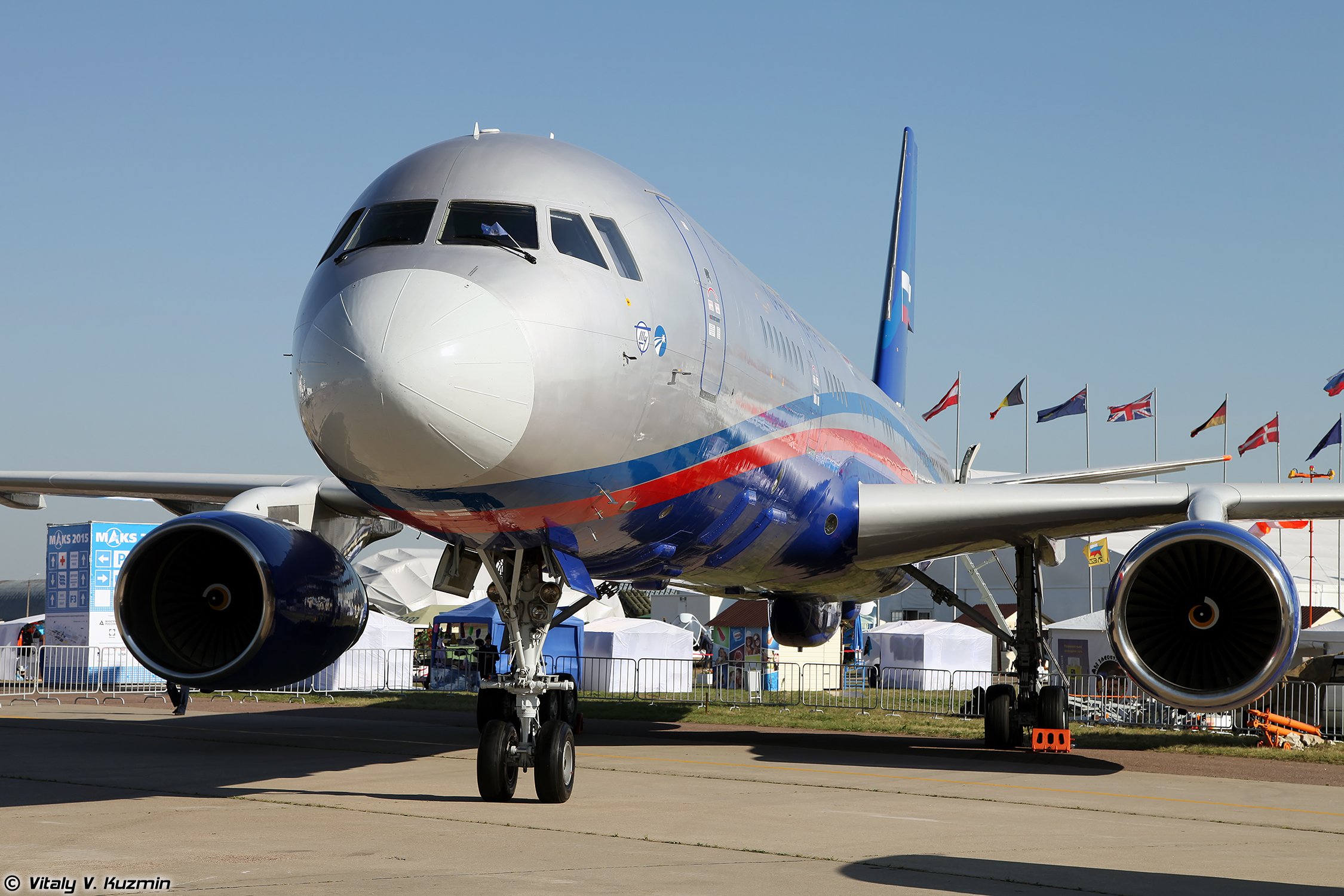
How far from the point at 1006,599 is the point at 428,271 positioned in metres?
50.5

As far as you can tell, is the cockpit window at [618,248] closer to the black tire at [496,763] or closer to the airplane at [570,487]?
the airplane at [570,487]

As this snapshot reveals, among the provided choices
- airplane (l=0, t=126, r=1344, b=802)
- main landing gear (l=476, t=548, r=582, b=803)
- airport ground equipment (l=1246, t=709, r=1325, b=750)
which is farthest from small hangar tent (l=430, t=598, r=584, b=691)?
main landing gear (l=476, t=548, r=582, b=803)

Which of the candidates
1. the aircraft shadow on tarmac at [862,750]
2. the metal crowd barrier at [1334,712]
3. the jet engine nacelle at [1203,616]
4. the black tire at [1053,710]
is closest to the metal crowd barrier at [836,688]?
the aircraft shadow on tarmac at [862,750]

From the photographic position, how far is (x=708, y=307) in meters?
9.44

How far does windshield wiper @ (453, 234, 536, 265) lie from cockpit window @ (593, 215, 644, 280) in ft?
2.40

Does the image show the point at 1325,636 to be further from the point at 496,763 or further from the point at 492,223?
the point at 492,223

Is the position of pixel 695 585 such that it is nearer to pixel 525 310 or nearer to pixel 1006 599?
pixel 525 310

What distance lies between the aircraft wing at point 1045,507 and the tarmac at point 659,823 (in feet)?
7.80

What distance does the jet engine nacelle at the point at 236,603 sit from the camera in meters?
10.9

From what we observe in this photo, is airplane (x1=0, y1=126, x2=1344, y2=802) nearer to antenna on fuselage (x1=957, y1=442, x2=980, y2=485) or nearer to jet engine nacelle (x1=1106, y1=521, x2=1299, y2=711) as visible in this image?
jet engine nacelle (x1=1106, y1=521, x2=1299, y2=711)

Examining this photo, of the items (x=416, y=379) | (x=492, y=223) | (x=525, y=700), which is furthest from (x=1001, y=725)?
(x=416, y=379)

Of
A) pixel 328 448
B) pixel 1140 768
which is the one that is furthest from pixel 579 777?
pixel 1140 768

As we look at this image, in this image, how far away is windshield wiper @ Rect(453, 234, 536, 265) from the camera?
25.1ft

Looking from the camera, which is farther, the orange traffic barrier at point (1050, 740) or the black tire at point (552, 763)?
the orange traffic barrier at point (1050, 740)
